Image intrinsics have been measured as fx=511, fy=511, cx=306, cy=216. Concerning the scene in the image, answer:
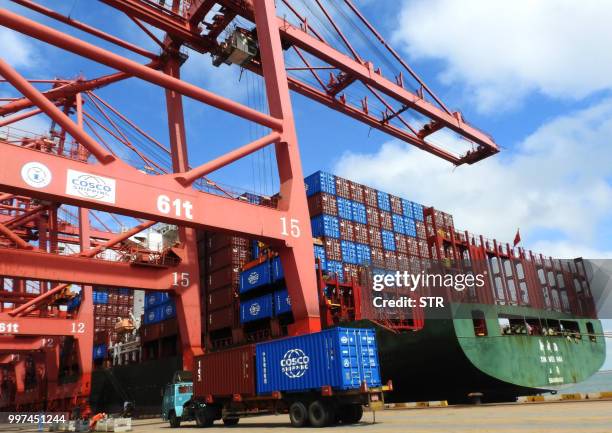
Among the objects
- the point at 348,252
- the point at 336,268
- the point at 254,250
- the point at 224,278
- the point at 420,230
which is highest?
the point at 420,230

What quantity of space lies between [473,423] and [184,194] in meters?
9.72

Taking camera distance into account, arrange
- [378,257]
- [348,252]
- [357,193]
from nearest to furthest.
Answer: [348,252] → [378,257] → [357,193]

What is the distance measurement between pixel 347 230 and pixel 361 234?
116cm

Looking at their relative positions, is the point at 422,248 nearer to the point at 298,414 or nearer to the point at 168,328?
the point at 168,328

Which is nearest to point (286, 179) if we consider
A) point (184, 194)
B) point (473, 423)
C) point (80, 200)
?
point (184, 194)

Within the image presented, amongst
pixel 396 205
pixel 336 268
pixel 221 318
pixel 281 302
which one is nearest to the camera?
pixel 281 302

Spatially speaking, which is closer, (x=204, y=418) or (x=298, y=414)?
(x=298, y=414)

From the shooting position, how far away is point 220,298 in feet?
94.4

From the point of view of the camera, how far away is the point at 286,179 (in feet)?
57.8

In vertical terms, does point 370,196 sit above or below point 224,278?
above

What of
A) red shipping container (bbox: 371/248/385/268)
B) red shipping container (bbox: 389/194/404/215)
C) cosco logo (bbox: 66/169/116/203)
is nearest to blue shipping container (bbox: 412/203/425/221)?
A: red shipping container (bbox: 389/194/404/215)

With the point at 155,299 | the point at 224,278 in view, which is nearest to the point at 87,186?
the point at 224,278

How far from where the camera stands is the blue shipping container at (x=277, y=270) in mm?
23969

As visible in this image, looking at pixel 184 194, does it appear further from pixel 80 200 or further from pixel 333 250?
pixel 333 250
